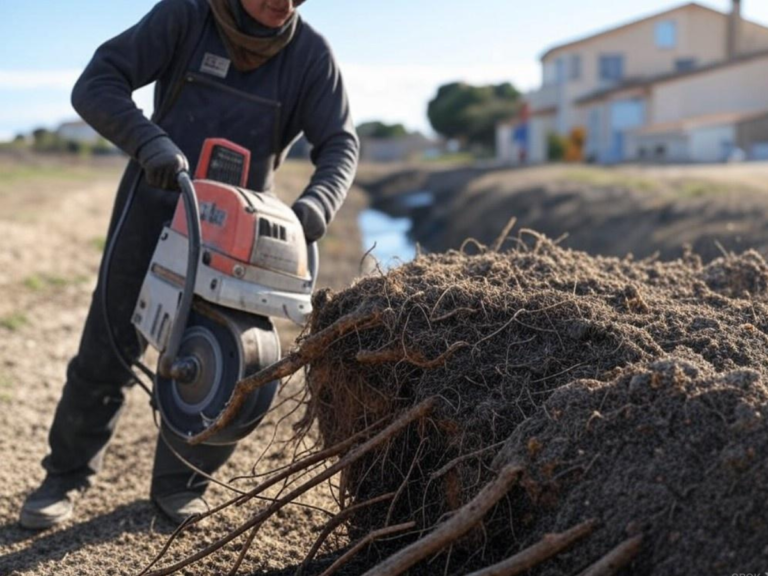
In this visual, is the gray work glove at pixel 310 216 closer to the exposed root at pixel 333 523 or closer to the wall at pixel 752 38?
the exposed root at pixel 333 523

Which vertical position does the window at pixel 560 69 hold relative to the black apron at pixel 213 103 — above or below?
above

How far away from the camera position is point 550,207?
20156 millimetres

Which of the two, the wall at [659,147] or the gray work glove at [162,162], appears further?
the wall at [659,147]

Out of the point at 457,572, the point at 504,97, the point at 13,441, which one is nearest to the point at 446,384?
the point at 457,572

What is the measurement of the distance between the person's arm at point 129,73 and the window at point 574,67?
4825 centimetres

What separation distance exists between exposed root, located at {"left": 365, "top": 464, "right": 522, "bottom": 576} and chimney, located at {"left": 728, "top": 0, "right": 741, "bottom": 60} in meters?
51.1

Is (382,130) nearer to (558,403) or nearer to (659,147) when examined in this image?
(659,147)

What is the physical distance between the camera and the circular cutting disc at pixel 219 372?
394 centimetres

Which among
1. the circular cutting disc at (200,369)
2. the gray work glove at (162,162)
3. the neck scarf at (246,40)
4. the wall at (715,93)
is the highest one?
the wall at (715,93)

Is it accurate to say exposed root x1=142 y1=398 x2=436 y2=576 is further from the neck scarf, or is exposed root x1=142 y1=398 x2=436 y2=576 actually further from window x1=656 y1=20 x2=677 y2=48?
window x1=656 y1=20 x2=677 y2=48

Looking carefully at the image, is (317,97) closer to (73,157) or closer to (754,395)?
(754,395)

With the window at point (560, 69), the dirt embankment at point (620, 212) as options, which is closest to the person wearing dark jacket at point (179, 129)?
the dirt embankment at point (620, 212)

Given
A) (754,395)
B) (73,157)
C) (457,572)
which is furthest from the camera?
(73,157)

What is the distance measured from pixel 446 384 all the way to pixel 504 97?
82013 millimetres
